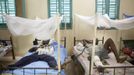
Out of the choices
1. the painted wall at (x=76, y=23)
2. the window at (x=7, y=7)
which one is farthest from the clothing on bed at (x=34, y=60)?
the window at (x=7, y=7)

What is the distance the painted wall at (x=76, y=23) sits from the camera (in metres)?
6.54

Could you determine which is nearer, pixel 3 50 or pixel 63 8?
pixel 3 50

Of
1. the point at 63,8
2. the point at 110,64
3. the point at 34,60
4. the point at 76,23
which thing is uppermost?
the point at 63,8

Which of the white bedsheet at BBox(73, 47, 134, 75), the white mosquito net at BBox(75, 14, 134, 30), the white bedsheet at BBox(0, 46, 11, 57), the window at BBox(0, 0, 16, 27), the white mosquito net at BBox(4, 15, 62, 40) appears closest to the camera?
the white bedsheet at BBox(73, 47, 134, 75)

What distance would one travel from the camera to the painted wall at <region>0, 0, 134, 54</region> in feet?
21.5

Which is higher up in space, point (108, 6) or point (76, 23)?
point (108, 6)

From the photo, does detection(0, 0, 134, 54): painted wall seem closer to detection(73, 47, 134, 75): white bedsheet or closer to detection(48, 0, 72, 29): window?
detection(48, 0, 72, 29): window

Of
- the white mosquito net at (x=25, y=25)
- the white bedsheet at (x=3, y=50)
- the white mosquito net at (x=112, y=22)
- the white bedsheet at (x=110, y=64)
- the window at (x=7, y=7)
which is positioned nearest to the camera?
the white bedsheet at (x=110, y=64)

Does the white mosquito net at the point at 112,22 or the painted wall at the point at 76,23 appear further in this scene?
the painted wall at the point at 76,23

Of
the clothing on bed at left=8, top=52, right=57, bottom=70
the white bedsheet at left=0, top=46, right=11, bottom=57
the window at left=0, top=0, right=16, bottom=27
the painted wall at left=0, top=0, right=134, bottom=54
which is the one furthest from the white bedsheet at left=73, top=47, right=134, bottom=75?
the window at left=0, top=0, right=16, bottom=27

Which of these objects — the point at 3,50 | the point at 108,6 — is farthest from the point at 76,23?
the point at 3,50

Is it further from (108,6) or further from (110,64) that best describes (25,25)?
(108,6)

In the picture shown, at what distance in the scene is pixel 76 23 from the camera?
21.8 ft

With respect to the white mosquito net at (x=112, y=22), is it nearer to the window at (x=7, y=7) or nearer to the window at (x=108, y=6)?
the window at (x=108, y=6)
